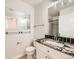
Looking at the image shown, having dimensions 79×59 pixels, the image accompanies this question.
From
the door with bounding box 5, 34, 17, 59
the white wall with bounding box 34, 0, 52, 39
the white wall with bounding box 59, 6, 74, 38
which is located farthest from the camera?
the white wall with bounding box 34, 0, 52, 39

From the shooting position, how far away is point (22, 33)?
315 centimetres

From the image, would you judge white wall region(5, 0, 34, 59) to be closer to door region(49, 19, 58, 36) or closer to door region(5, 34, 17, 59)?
door region(5, 34, 17, 59)

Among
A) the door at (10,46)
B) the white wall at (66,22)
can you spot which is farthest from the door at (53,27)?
the door at (10,46)

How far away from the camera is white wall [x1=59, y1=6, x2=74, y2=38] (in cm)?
193

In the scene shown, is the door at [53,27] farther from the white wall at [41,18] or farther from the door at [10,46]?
the door at [10,46]

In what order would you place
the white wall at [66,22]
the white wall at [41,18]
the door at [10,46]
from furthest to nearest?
1. the white wall at [41,18]
2. the door at [10,46]
3. the white wall at [66,22]

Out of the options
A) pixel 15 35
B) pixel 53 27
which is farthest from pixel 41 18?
pixel 15 35

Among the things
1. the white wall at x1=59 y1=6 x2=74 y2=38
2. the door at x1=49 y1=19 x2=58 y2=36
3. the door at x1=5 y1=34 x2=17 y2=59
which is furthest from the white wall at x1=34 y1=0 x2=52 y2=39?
the door at x1=5 y1=34 x2=17 y2=59

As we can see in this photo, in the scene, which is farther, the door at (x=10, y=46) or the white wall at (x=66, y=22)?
the door at (x=10, y=46)

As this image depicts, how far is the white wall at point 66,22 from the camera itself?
1935 mm
